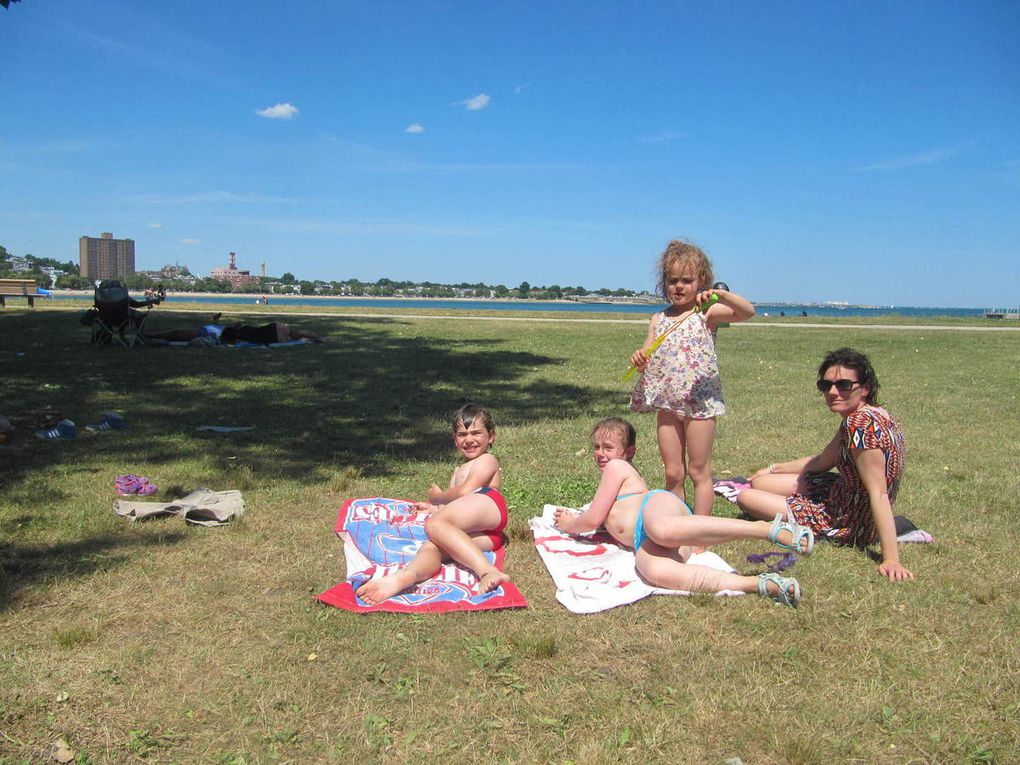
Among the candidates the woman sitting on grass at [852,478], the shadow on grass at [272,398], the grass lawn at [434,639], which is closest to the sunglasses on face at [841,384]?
the woman sitting on grass at [852,478]

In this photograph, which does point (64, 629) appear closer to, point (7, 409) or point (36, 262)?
point (7, 409)

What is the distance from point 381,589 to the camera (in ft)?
11.7

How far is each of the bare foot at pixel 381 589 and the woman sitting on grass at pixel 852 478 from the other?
196cm

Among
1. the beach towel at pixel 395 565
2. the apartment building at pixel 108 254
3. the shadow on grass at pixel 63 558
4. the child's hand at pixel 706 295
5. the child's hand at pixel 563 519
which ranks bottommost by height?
the shadow on grass at pixel 63 558

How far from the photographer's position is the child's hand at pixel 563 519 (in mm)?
4414

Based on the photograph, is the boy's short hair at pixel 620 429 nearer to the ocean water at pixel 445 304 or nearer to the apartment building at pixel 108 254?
the ocean water at pixel 445 304

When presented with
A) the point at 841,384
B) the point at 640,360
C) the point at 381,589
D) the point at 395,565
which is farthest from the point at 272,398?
the point at 841,384

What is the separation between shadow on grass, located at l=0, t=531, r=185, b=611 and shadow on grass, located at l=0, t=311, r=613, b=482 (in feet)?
4.76

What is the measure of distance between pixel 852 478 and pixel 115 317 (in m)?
12.7

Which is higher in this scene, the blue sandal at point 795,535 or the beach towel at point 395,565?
the blue sandal at point 795,535

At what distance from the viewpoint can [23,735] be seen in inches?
98.4

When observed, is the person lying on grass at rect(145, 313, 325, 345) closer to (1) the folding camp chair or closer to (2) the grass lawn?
(1) the folding camp chair

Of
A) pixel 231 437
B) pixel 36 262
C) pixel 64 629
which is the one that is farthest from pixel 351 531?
pixel 36 262

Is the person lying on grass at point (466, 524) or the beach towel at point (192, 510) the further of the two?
the beach towel at point (192, 510)
